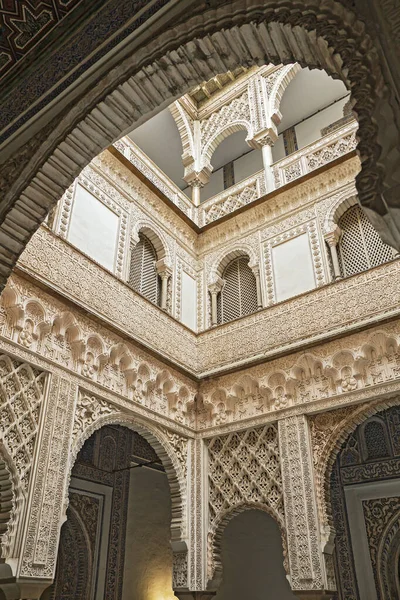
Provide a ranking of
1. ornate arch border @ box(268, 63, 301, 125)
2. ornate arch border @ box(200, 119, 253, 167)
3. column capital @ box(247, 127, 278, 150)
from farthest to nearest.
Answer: ornate arch border @ box(200, 119, 253, 167)
ornate arch border @ box(268, 63, 301, 125)
column capital @ box(247, 127, 278, 150)

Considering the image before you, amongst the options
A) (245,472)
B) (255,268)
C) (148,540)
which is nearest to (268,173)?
(255,268)

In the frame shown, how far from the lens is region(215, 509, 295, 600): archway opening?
7.34 m

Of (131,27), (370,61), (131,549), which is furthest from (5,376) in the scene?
(131,549)

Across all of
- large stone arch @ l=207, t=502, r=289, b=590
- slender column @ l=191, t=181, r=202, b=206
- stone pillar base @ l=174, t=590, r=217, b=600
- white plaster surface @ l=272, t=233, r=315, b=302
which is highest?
slender column @ l=191, t=181, r=202, b=206

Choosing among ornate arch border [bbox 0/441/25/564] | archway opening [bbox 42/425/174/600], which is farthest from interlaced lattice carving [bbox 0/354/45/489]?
archway opening [bbox 42/425/174/600]

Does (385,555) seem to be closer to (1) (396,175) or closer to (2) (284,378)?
(2) (284,378)

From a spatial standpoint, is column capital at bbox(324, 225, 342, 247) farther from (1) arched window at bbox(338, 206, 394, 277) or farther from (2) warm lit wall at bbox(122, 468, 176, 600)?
(2) warm lit wall at bbox(122, 468, 176, 600)

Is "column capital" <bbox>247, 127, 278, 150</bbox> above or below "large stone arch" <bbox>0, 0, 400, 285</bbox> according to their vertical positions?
above

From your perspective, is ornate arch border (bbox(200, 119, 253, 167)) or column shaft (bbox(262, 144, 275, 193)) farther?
ornate arch border (bbox(200, 119, 253, 167))

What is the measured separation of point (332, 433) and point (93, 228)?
326cm

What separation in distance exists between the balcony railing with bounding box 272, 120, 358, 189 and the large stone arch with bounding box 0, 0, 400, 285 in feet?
14.6

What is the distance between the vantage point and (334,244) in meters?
6.04

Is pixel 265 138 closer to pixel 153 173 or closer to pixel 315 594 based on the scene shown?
pixel 153 173

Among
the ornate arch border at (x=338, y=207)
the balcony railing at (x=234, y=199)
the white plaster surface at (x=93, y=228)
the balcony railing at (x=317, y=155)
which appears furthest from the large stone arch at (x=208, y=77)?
the balcony railing at (x=234, y=199)
